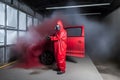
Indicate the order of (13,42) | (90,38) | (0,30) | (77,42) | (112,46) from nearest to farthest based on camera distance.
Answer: (0,30) < (77,42) < (13,42) < (112,46) < (90,38)

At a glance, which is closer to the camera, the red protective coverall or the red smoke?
the red protective coverall

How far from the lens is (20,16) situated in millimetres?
8188

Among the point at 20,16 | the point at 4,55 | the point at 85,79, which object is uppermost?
the point at 20,16

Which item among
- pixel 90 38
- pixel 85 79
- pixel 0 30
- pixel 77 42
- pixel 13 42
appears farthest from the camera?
pixel 90 38

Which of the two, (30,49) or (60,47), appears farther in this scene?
(30,49)

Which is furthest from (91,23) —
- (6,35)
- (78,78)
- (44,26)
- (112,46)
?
(78,78)

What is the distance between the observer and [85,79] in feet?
14.7

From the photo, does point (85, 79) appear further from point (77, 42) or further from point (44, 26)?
point (44, 26)

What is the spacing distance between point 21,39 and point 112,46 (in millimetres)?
6833

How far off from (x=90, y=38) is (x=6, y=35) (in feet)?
34.4

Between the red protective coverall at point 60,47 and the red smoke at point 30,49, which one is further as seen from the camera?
the red smoke at point 30,49

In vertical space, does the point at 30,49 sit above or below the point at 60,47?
below

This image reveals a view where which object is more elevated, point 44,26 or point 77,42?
point 44,26

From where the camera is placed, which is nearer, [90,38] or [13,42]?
[13,42]
